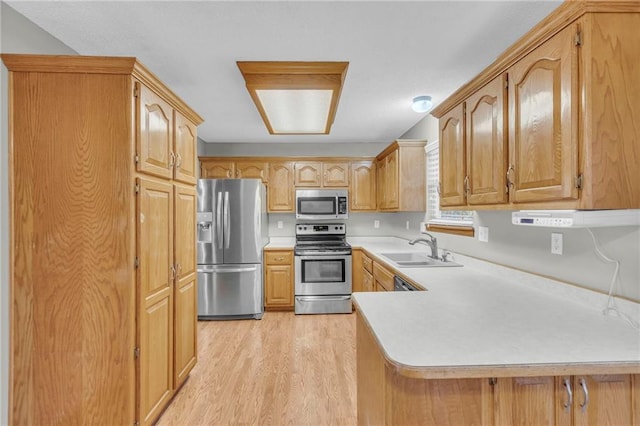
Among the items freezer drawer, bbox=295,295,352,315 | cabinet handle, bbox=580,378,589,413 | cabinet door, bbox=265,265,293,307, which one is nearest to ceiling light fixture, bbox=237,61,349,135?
cabinet door, bbox=265,265,293,307

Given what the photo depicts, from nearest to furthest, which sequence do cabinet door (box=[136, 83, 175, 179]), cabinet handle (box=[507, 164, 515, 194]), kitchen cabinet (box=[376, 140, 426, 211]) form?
cabinet handle (box=[507, 164, 515, 194]) < cabinet door (box=[136, 83, 175, 179]) < kitchen cabinet (box=[376, 140, 426, 211])

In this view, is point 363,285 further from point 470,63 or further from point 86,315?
point 86,315

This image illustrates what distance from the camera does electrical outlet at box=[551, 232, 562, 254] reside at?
1.63 meters

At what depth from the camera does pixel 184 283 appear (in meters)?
2.32

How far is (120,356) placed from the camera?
1640mm

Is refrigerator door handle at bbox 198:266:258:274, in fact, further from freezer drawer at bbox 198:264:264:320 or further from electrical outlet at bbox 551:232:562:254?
electrical outlet at bbox 551:232:562:254

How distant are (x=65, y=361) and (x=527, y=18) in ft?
10.1

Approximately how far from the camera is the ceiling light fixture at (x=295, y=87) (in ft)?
7.37

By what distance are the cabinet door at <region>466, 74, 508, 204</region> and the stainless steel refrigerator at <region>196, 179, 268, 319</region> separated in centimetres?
262

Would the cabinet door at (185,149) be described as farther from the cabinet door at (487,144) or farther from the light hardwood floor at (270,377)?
the cabinet door at (487,144)

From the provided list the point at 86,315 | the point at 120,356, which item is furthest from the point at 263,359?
the point at 86,315

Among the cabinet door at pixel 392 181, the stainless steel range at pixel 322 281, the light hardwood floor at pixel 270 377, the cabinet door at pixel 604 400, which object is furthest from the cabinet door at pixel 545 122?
the stainless steel range at pixel 322 281

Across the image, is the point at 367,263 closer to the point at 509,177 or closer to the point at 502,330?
the point at 509,177

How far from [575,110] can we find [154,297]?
2.25 meters
